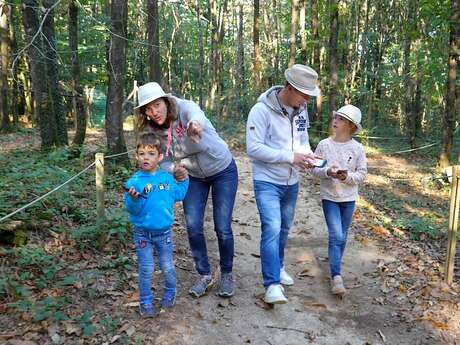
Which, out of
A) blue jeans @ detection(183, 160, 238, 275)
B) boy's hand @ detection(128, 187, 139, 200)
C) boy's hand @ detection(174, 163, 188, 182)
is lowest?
blue jeans @ detection(183, 160, 238, 275)

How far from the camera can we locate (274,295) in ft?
13.3

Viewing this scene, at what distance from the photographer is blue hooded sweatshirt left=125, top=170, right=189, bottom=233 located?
3566 mm

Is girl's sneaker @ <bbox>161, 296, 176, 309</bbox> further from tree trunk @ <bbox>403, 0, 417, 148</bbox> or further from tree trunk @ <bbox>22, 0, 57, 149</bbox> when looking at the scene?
tree trunk @ <bbox>403, 0, 417, 148</bbox>

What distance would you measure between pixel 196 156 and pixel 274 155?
0.71 meters

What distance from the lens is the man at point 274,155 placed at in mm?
4004

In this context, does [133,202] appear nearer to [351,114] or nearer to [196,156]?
[196,156]

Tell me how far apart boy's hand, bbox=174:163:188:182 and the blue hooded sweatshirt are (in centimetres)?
5

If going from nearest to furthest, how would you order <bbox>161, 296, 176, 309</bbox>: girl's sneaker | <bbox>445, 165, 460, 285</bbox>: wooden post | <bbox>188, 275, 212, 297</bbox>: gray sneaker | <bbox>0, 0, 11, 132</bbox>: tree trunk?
1. <bbox>161, 296, 176, 309</bbox>: girl's sneaker
2. <bbox>188, 275, 212, 297</bbox>: gray sneaker
3. <bbox>445, 165, 460, 285</bbox>: wooden post
4. <bbox>0, 0, 11, 132</bbox>: tree trunk

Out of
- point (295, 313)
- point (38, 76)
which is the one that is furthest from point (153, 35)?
point (295, 313)

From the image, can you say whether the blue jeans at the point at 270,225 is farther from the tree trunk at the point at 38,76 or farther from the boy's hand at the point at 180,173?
the tree trunk at the point at 38,76

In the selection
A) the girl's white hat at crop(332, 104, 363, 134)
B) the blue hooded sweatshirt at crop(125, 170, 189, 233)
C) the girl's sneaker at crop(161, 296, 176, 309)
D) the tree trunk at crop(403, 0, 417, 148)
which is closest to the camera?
the blue hooded sweatshirt at crop(125, 170, 189, 233)

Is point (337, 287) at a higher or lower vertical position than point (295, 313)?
higher

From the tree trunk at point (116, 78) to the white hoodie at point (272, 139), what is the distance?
14.8ft

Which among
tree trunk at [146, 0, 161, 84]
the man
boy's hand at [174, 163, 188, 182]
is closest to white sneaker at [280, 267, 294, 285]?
the man
